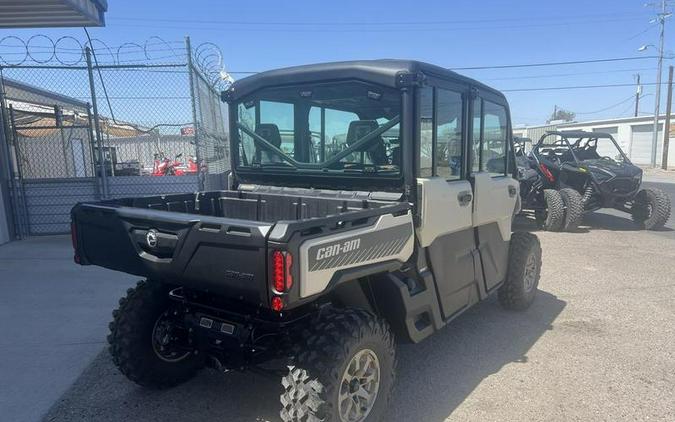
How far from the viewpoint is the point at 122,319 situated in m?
3.33

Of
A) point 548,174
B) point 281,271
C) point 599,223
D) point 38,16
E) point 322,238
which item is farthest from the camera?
point 599,223

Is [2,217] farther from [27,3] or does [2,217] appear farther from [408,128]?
[408,128]

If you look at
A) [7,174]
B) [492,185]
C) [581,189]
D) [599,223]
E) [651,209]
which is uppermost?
[7,174]

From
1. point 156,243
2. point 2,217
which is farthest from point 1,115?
point 156,243

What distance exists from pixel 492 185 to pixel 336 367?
253 centimetres

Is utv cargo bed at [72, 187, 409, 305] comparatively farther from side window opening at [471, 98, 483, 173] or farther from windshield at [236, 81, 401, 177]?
side window opening at [471, 98, 483, 173]

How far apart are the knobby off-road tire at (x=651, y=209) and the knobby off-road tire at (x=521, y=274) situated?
22.6 ft

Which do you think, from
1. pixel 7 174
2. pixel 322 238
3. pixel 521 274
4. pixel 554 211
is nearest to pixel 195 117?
pixel 7 174

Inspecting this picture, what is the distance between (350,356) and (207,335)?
92 centimetres

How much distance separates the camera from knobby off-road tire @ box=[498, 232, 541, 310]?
16.5 feet

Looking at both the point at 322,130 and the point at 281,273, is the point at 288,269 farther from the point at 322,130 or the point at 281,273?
the point at 322,130

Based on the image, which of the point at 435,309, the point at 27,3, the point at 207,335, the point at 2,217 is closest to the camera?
the point at 207,335

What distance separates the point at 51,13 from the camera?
25.4ft

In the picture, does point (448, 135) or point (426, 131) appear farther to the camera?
point (448, 135)
